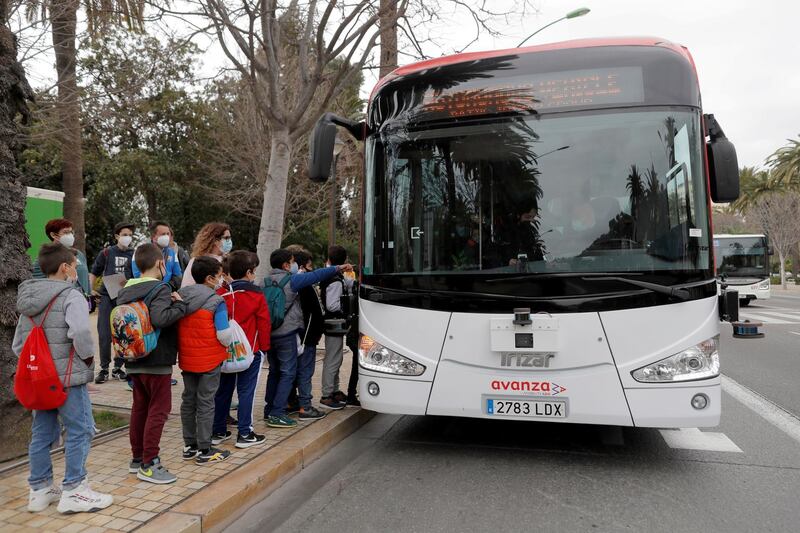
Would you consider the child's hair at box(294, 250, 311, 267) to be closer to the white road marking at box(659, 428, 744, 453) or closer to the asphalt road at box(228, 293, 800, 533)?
the asphalt road at box(228, 293, 800, 533)

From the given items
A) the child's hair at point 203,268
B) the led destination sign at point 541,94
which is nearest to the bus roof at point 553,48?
the led destination sign at point 541,94

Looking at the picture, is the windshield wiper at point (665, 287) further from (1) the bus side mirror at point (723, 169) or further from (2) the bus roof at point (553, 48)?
(2) the bus roof at point (553, 48)

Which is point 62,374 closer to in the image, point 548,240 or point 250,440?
point 250,440

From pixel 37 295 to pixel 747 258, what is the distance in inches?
951

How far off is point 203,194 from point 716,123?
20.8m

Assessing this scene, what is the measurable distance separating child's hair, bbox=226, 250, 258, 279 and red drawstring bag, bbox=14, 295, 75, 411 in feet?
5.07

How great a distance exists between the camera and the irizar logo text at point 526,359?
4.14 m

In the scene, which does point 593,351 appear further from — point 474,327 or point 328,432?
point 328,432

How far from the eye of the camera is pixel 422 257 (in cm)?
454

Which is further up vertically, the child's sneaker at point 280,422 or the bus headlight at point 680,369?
the bus headlight at point 680,369

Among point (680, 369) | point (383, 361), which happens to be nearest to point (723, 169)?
point (680, 369)

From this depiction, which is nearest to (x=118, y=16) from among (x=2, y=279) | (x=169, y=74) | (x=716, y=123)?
(x=2, y=279)

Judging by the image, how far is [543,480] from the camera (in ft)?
13.6

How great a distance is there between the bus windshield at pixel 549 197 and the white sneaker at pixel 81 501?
8.07ft
